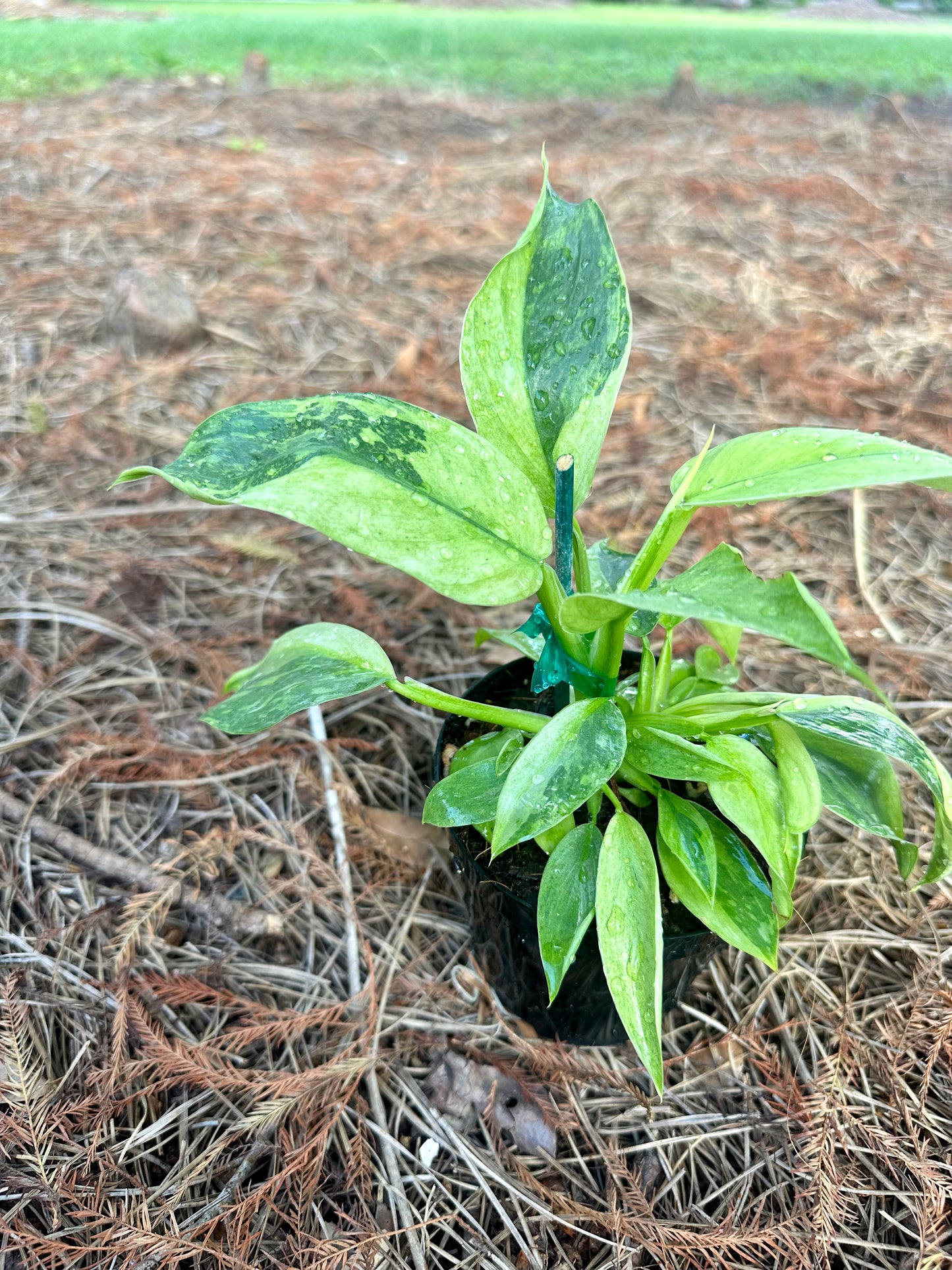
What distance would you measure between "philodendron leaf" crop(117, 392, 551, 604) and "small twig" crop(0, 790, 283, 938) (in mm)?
447

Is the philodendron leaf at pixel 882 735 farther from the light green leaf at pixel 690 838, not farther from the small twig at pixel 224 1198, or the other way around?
the small twig at pixel 224 1198

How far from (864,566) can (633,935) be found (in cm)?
81

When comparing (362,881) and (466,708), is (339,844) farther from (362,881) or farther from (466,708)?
(466,708)

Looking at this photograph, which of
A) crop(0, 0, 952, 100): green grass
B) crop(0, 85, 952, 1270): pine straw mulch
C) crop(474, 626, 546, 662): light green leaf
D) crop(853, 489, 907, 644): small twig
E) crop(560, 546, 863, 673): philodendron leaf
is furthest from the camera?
crop(0, 0, 952, 100): green grass

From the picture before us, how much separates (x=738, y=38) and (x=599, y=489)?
1794mm

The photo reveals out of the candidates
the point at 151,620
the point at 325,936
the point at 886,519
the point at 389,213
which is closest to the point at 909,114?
the point at 389,213

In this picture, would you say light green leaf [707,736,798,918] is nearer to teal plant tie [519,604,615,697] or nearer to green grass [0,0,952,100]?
teal plant tie [519,604,615,697]

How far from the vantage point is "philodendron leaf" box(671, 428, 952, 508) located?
1.37 feet

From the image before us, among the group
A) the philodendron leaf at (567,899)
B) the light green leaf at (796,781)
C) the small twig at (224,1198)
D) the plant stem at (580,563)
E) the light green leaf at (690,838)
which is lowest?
the small twig at (224,1198)

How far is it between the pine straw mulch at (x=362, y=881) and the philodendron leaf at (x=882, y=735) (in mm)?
254

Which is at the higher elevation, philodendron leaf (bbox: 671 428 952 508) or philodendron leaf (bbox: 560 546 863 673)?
philodendron leaf (bbox: 671 428 952 508)

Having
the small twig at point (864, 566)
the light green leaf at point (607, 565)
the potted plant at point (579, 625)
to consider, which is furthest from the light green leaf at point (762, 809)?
the small twig at point (864, 566)

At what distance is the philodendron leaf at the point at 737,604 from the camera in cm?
39

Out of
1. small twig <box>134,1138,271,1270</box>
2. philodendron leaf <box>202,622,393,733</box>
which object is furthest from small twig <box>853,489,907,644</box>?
small twig <box>134,1138,271,1270</box>
